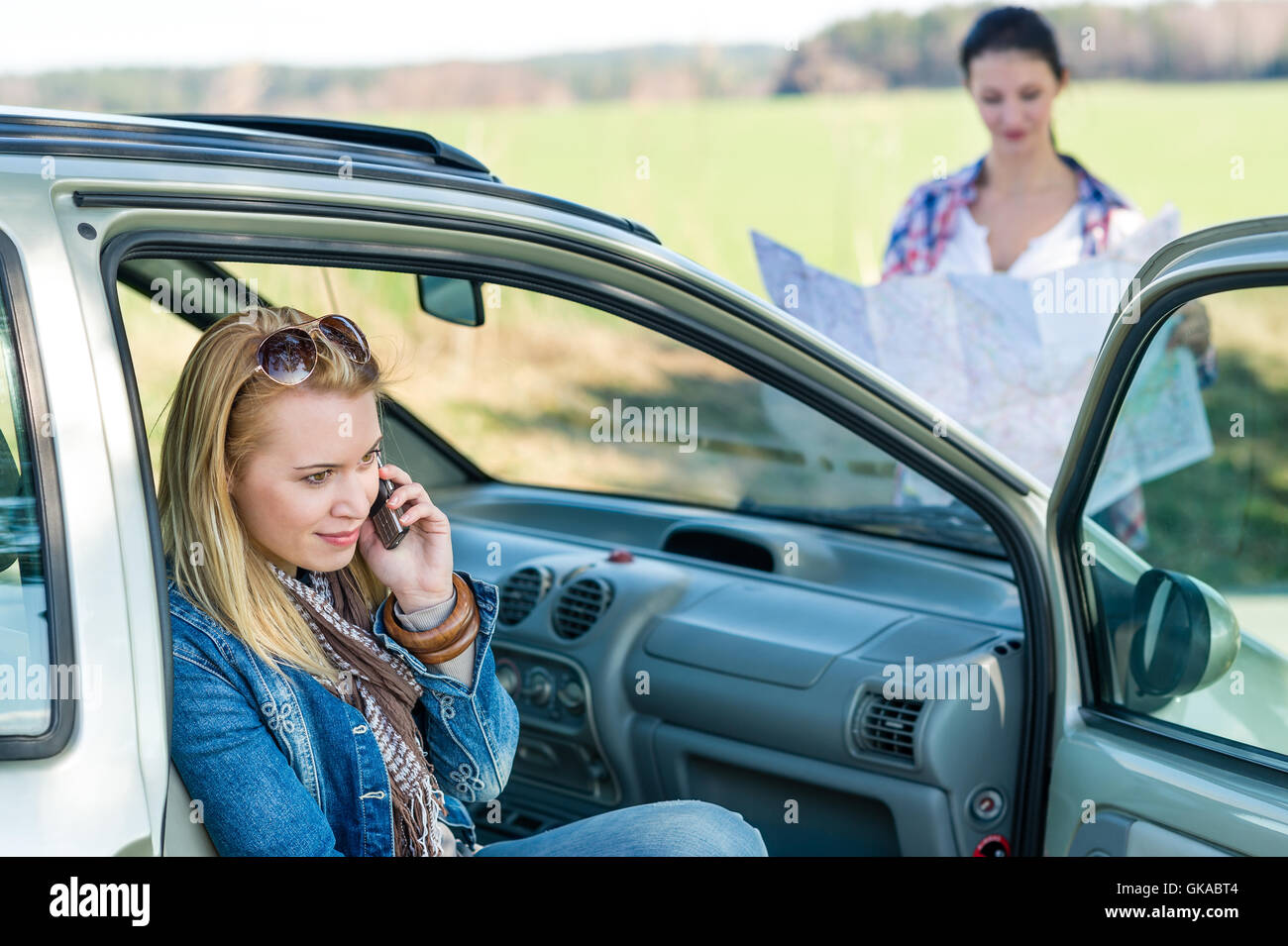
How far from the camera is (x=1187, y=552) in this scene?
8.03 ft

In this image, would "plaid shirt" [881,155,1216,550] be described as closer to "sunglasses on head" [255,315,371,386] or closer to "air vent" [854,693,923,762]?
"air vent" [854,693,923,762]

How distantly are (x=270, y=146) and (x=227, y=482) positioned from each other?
0.49m

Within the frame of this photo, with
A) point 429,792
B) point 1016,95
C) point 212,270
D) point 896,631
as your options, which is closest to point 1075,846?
point 896,631

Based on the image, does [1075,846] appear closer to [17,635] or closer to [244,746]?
[244,746]

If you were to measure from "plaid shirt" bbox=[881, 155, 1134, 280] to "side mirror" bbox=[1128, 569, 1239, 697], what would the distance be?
2.11m

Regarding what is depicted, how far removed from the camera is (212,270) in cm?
301

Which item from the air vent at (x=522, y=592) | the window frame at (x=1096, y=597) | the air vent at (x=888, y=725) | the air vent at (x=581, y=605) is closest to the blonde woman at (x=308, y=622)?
the air vent at (x=888, y=725)

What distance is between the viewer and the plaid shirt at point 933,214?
4.12 metres

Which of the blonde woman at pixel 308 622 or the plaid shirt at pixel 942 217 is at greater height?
the plaid shirt at pixel 942 217

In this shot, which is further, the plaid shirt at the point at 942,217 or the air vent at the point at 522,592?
the plaid shirt at the point at 942,217

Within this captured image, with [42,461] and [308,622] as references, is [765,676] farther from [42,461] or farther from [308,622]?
[42,461]

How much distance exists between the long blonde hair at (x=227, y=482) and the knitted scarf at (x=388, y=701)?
0.10 ft

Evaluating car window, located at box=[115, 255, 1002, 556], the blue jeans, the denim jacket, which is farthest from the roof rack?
the blue jeans

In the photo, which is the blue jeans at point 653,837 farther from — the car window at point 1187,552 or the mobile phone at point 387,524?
the car window at point 1187,552
